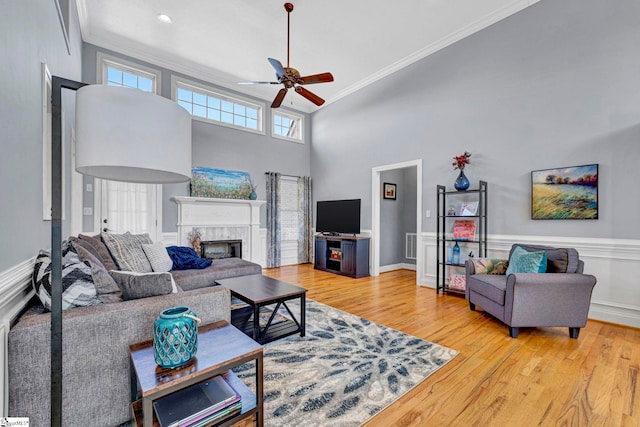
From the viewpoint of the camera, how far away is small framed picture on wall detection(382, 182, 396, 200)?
5.83 metres

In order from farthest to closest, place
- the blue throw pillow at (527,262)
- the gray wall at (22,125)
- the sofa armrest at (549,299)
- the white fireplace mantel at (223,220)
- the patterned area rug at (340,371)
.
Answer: the white fireplace mantel at (223,220), the blue throw pillow at (527,262), the sofa armrest at (549,299), the patterned area rug at (340,371), the gray wall at (22,125)

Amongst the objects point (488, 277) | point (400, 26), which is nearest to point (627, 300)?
point (488, 277)

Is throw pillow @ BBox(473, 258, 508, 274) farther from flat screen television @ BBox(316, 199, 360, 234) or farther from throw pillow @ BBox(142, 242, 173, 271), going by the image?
throw pillow @ BBox(142, 242, 173, 271)

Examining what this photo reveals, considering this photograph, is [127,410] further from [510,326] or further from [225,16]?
[225,16]

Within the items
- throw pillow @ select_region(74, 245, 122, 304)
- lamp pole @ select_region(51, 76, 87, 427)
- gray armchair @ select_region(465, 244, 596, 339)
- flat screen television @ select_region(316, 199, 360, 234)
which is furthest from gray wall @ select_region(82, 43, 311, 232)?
gray armchair @ select_region(465, 244, 596, 339)

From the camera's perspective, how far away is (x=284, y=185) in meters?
6.59

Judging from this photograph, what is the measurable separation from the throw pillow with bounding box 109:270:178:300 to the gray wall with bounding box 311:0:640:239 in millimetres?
3936

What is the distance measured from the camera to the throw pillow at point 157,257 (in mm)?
3080

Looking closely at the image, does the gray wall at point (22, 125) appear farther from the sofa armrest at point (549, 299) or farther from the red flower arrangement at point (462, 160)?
the red flower arrangement at point (462, 160)

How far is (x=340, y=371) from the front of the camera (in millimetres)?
2010

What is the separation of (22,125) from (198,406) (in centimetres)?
171

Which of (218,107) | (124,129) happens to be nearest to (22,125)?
(124,129)

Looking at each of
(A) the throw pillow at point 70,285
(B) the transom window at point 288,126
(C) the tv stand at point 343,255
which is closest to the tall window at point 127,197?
(B) the transom window at point 288,126

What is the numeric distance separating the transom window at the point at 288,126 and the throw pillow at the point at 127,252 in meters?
4.14
